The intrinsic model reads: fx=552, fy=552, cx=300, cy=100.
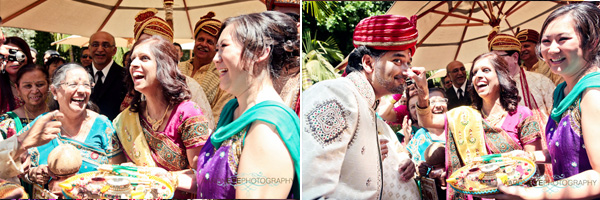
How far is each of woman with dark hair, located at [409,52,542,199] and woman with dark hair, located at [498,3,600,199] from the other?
0.29 meters

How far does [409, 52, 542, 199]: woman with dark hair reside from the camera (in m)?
3.20

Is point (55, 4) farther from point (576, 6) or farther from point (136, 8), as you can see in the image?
point (576, 6)

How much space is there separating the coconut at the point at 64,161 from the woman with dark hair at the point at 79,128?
0.17m

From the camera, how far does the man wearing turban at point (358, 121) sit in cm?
264

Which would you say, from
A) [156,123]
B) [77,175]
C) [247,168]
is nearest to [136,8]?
[156,123]

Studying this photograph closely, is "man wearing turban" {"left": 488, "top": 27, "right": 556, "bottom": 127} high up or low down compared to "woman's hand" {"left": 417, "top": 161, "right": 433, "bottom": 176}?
up

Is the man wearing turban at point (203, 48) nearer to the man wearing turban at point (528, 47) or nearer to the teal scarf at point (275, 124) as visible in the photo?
the teal scarf at point (275, 124)

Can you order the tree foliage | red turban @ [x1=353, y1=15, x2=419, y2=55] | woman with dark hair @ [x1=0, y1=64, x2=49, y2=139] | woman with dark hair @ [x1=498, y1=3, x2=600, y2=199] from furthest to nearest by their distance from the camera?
the tree foliage, woman with dark hair @ [x1=0, y1=64, x2=49, y2=139], red turban @ [x1=353, y1=15, x2=419, y2=55], woman with dark hair @ [x1=498, y1=3, x2=600, y2=199]

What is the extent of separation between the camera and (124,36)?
4328 mm

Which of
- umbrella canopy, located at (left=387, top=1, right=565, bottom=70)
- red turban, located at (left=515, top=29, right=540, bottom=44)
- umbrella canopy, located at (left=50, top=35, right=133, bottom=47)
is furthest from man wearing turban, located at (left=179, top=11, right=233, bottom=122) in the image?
red turban, located at (left=515, top=29, right=540, bottom=44)

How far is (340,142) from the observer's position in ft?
8.79

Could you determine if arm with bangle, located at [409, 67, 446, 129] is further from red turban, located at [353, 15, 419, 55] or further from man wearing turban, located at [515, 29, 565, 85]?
man wearing turban, located at [515, 29, 565, 85]

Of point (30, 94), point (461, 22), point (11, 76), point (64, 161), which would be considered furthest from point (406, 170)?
point (11, 76)

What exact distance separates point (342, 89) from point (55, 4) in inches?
98.8
